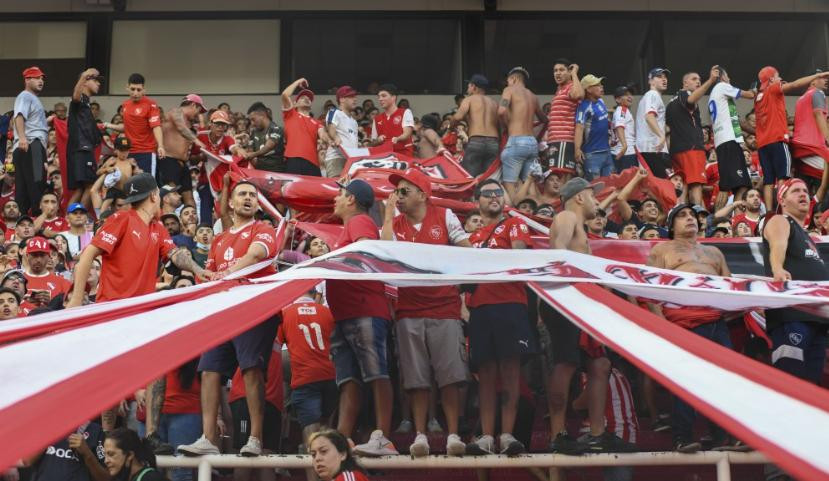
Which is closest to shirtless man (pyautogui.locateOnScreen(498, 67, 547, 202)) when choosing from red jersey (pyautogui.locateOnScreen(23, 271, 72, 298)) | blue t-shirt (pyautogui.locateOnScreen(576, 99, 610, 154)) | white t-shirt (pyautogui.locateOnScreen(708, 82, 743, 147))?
blue t-shirt (pyautogui.locateOnScreen(576, 99, 610, 154))

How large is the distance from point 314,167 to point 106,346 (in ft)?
26.0

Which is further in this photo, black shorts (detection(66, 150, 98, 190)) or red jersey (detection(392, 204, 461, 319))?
black shorts (detection(66, 150, 98, 190))

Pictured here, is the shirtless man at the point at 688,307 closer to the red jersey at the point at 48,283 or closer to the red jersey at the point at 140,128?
the red jersey at the point at 48,283

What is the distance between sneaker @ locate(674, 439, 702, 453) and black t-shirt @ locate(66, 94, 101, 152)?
8.97m

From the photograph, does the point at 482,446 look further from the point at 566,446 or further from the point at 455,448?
the point at 566,446

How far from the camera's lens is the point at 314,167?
12695 mm

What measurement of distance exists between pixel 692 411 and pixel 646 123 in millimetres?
6905

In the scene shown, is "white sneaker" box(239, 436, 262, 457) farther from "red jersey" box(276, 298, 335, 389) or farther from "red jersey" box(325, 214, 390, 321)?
"red jersey" box(325, 214, 390, 321)

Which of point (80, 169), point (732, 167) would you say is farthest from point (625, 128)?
point (80, 169)

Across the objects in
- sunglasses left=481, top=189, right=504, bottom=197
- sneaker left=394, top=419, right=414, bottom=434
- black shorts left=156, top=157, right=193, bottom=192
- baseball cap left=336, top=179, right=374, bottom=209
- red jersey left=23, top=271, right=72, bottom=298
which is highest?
black shorts left=156, top=157, right=193, bottom=192

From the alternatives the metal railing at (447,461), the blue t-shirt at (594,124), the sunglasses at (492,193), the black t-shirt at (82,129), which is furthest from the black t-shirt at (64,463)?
the blue t-shirt at (594,124)

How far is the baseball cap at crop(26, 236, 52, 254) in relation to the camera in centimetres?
1044

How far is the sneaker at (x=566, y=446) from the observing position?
22.1ft

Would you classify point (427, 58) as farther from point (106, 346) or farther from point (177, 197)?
point (106, 346)
